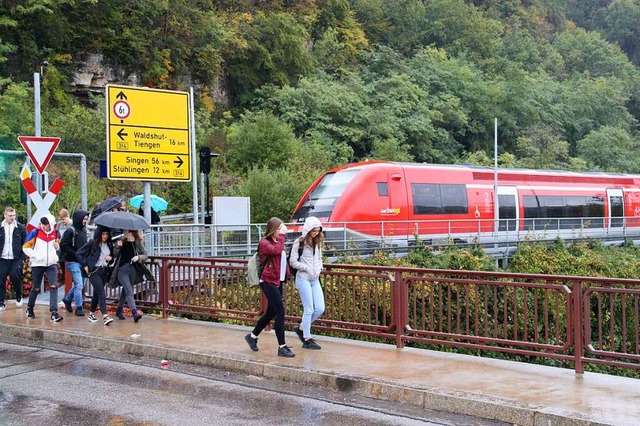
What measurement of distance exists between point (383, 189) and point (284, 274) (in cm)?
1650

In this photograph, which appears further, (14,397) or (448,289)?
(448,289)

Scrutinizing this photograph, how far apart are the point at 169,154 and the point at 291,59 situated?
129 feet

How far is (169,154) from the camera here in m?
14.6

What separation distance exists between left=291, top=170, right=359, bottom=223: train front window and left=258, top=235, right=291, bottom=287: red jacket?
49.7ft

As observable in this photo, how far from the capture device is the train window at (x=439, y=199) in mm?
27531

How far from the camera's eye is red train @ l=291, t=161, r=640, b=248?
2530cm

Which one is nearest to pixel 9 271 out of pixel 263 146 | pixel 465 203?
pixel 465 203

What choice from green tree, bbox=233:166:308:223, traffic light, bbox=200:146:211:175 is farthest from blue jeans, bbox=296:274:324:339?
green tree, bbox=233:166:308:223

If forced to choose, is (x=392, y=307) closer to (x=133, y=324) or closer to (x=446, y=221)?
(x=133, y=324)

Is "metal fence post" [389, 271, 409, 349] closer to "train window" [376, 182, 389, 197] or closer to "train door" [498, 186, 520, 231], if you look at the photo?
"train window" [376, 182, 389, 197]

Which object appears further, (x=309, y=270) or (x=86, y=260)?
(x=86, y=260)

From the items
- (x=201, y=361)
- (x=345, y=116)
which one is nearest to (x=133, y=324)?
(x=201, y=361)

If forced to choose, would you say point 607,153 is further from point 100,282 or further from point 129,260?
point 100,282

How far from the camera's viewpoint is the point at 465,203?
29.5 meters
